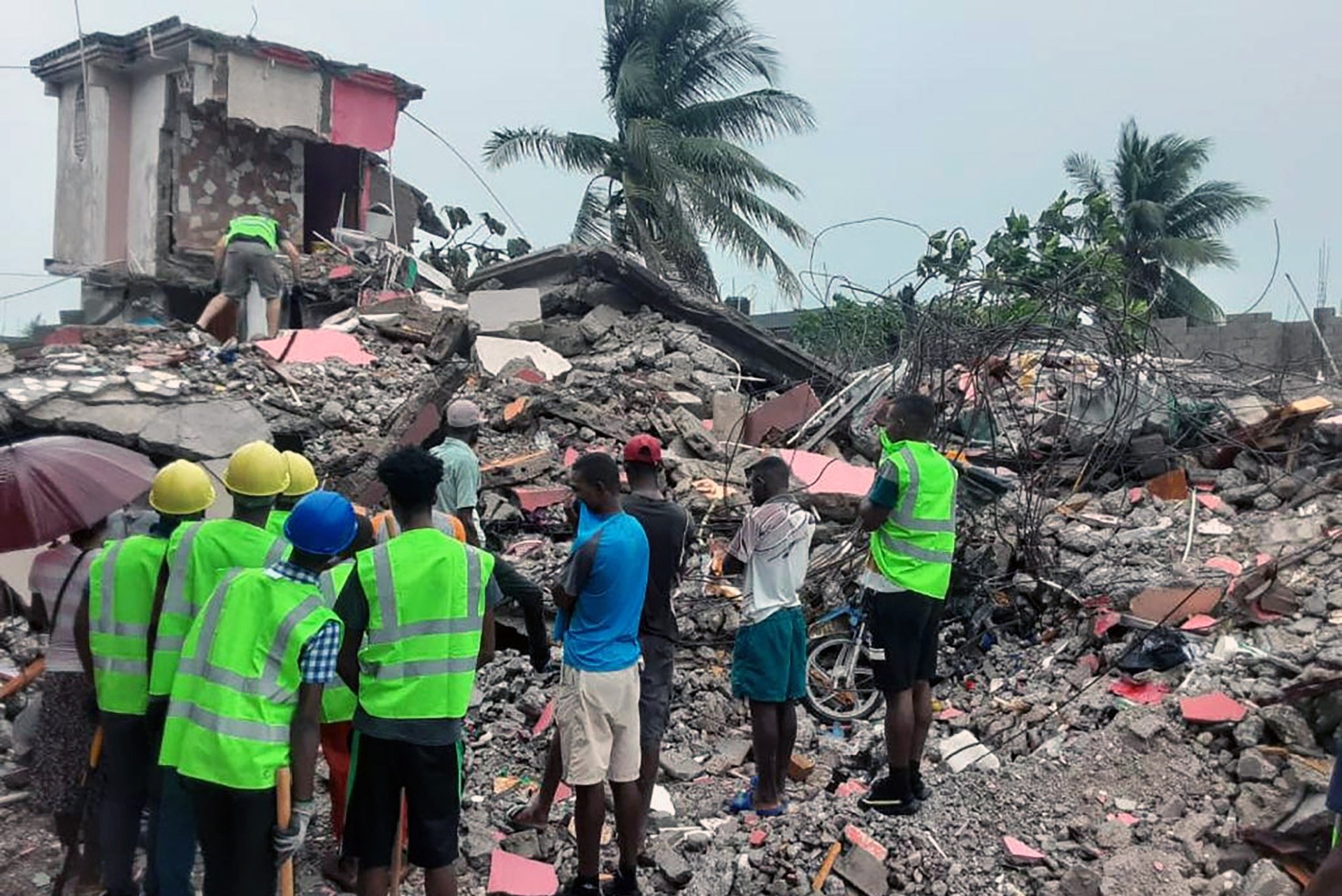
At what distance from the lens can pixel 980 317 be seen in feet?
25.1

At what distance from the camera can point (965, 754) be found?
5.25 meters

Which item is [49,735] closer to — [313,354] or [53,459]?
[53,459]

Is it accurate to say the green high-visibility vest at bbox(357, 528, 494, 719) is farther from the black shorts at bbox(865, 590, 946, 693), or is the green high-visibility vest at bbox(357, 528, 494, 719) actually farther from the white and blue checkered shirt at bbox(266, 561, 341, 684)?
the black shorts at bbox(865, 590, 946, 693)

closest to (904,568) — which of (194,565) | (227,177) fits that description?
(194,565)

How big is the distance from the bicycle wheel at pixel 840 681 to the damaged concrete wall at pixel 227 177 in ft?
36.4

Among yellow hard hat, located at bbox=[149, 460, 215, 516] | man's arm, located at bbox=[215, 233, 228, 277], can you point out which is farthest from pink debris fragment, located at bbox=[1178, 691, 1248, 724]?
man's arm, located at bbox=[215, 233, 228, 277]

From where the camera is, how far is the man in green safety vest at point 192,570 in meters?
3.40

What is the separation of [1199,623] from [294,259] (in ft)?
28.8

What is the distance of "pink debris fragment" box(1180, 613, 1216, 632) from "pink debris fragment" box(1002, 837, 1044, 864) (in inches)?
80.6

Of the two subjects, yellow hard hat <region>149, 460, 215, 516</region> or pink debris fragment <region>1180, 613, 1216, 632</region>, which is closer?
yellow hard hat <region>149, 460, 215, 516</region>

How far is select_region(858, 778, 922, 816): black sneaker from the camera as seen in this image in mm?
4590

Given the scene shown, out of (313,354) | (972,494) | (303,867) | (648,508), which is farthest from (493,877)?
(313,354)

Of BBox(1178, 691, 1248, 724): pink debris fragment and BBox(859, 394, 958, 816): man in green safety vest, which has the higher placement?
BBox(859, 394, 958, 816): man in green safety vest

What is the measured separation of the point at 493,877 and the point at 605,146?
56.8 feet
